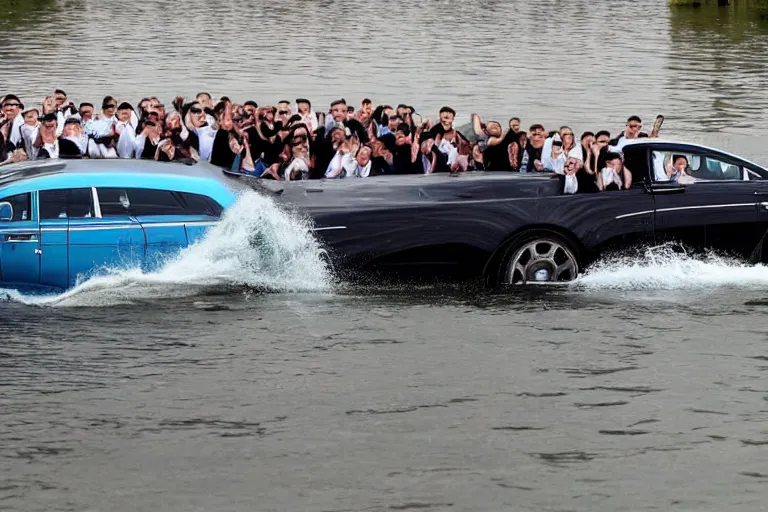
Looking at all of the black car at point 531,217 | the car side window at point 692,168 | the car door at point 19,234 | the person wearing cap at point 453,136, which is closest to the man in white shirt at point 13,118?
the person wearing cap at point 453,136

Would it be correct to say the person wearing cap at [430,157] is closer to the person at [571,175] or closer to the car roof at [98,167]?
the person at [571,175]

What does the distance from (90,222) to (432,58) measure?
4035cm

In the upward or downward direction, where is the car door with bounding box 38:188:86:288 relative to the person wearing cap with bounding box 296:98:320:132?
downward

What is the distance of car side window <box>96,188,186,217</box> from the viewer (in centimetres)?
1405

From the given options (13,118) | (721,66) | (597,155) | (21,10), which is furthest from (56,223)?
(21,10)

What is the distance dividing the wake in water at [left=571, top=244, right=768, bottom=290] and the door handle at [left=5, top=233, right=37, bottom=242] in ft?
15.9

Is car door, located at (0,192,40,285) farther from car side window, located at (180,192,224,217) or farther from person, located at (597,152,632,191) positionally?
person, located at (597,152,632,191)

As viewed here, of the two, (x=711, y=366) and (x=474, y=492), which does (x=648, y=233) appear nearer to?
(x=711, y=366)

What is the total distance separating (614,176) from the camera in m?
15.2

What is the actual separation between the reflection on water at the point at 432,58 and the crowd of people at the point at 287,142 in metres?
11.9

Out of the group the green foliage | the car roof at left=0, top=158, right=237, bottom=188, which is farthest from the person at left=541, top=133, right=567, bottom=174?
the green foliage

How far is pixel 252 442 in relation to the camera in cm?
1080

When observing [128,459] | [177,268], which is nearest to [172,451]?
[128,459]

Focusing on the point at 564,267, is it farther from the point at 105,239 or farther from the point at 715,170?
the point at 105,239
